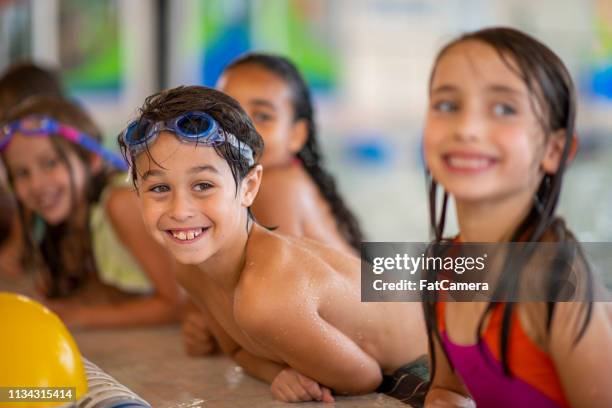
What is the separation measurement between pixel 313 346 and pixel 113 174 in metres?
1.46

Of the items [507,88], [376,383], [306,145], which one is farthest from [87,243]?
[507,88]

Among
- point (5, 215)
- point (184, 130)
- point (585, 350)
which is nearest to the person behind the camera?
point (585, 350)

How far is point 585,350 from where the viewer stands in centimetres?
149

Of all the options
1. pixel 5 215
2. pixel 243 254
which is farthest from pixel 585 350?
pixel 5 215

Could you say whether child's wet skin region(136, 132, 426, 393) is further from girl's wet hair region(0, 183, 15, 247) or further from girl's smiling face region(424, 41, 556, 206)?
girl's wet hair region(0, 183, 15, 247)

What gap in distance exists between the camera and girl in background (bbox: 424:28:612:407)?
1509 mm

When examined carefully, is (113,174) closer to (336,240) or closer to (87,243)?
(87,243)

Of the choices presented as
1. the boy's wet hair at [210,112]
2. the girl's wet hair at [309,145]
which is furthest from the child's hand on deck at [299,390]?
the girl's wet hair at [309,145]

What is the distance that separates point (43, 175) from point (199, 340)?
825mm

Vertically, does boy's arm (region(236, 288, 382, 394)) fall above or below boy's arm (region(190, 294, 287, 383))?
above

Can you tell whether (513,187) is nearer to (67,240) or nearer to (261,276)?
(261,276)

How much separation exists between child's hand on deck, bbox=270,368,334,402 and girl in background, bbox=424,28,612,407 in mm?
352

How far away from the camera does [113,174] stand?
3.00 meters

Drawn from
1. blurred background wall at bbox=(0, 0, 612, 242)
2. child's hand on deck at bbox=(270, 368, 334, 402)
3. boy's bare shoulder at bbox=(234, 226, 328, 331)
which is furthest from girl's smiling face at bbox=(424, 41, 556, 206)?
blurred background wall at bbox=(0, 0, 612, 242)
